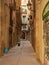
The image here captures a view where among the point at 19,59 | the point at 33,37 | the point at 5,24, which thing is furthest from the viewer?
the point at 33,37

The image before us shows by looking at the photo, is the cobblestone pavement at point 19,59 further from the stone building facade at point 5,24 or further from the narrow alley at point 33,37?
the stone building facade at point 5,24

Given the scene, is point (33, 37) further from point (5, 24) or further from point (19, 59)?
point (19, 59)

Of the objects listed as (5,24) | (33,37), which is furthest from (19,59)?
(33,37)

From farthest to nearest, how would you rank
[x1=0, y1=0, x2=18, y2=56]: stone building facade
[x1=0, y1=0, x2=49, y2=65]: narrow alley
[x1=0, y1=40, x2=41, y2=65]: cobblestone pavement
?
[x1=0, y1=0, x2=18, y2=56]: stone building facade → [x1=0, y1=40, x2=41, y2=65]: cobblestone pavement → [x1=0, y1=0, x2=49, y2=65]: narrow alley

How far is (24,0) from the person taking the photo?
97.8 meters

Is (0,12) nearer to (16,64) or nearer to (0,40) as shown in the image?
(0,40)

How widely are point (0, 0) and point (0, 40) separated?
363 centimetres

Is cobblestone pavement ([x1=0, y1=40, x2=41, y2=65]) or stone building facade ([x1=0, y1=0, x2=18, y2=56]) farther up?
stone building facade ([x1=0, y1=0, x2=18, y2=56])

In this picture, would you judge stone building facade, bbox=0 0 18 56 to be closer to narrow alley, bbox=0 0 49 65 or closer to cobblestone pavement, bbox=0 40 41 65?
narrow alley, bbox=0 0 49 65

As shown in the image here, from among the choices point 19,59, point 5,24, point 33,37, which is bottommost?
point 19,59

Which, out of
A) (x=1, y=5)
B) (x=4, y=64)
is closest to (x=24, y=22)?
(x=1, y=5)

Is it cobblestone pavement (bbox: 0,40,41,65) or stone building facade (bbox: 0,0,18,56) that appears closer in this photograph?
cobblestone pavement (bbox: 0,40,41,65)

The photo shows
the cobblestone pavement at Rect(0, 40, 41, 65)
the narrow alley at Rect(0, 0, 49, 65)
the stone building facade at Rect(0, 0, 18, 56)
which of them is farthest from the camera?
the stone building facade at Rect(0, 0, 18, 56)

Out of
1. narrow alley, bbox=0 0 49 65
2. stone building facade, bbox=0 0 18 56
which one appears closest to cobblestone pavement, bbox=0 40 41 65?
narrow alley, bbox=0 0 49 65
